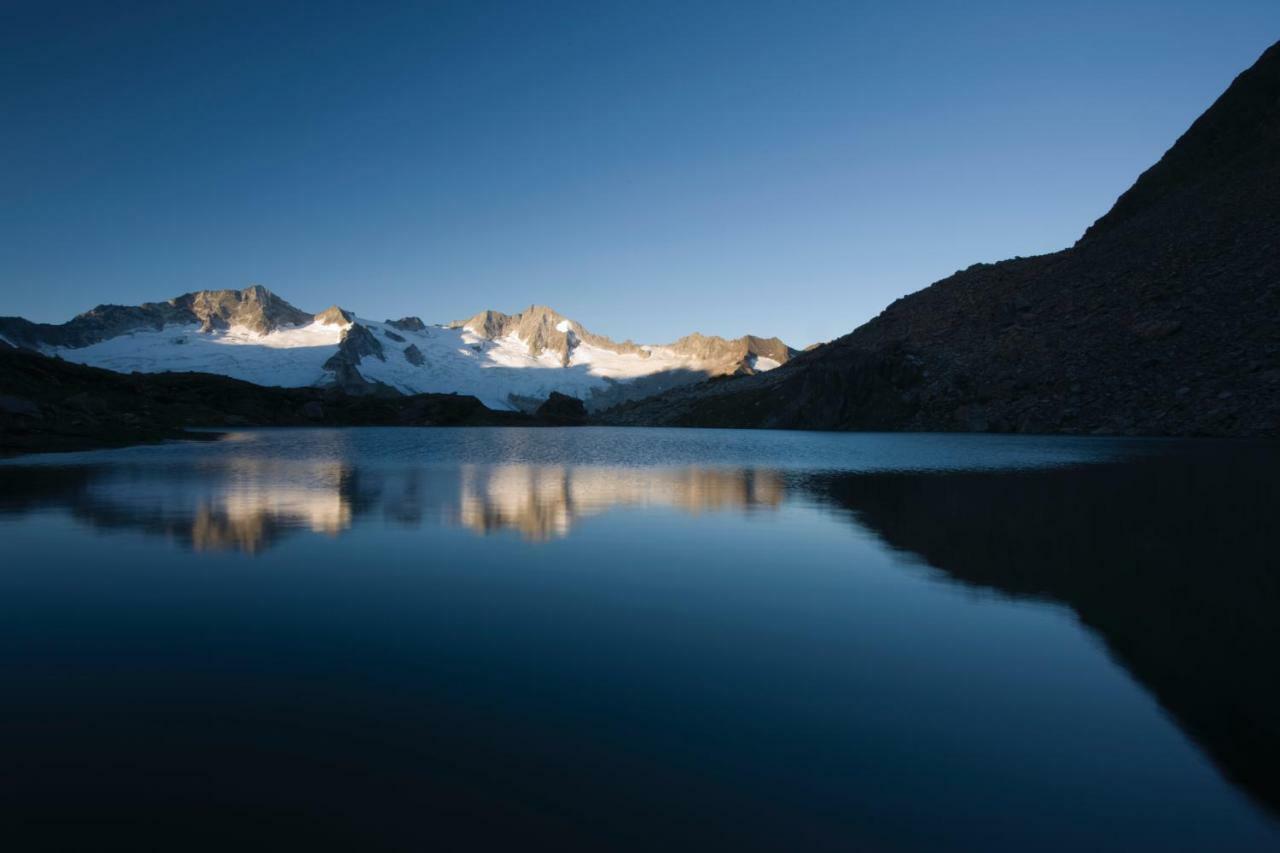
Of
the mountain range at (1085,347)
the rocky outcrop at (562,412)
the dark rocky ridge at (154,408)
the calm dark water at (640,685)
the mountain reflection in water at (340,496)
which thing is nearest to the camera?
the calm dark water at (640,685)

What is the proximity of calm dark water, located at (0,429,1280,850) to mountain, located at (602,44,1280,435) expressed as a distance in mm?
65271

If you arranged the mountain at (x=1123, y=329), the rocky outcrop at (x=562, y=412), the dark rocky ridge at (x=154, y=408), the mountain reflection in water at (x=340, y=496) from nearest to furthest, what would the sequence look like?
the mountain reflection in water at (x=340, y=496) < the dark rocky ridge at (x=154, y=408) < the mountain at (x=1123, y=329) < the rocky outcrop at (x=562, y=412)

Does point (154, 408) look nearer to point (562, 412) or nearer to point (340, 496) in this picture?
point (340, 496)

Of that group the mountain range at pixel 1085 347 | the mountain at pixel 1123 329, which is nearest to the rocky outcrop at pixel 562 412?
the mountain range at pixel 1085 347

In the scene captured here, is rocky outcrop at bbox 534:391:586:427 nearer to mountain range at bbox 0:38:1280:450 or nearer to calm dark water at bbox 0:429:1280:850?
mountain range at bbox 0:38:1280:450

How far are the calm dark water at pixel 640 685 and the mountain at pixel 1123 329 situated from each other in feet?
214

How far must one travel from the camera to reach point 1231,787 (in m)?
7.06

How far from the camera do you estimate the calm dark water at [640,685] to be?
6.41 metres

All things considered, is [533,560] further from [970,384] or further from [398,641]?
[970,384]

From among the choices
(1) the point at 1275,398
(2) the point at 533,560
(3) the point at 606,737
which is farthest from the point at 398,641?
(1) the point at 1275,398

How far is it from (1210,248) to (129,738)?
11273cm

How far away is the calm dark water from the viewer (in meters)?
6.41

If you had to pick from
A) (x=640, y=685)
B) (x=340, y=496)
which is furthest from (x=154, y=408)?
(x=640, y=685)

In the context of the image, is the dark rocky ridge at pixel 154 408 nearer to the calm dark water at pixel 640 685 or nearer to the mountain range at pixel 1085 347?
the mountain range at pixel 1085 347
